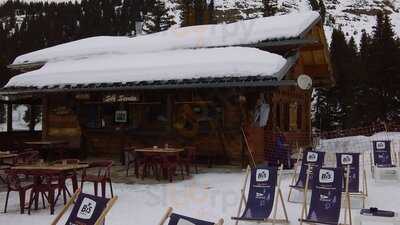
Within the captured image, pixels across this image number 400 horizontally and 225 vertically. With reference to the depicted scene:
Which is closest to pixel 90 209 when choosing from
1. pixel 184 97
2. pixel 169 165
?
pixel 169 165

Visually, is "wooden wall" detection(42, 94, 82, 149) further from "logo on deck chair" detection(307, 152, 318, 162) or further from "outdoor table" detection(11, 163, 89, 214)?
"logo on deck chair" detection(307, 152, 318, 162)

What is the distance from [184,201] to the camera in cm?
809

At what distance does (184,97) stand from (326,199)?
311 inches

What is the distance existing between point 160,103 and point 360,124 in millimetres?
16421

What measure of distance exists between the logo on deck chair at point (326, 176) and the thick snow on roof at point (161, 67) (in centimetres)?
494

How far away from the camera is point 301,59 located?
16.9 metres

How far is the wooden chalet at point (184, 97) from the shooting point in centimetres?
1261

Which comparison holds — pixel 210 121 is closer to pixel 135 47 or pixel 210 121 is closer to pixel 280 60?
pixel 280 60

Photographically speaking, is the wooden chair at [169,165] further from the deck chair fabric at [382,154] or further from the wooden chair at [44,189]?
the deck chair fabric at [382,154]

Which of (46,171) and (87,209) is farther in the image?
(46,171)

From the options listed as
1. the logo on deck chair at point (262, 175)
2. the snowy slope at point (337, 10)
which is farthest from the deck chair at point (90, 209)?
the snowy slope at point (337, 10)

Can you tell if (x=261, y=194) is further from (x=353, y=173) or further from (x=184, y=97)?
(x=184, y=97)

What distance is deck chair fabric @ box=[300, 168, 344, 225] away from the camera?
6.05 metres

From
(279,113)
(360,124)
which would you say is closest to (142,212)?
(279,113)
